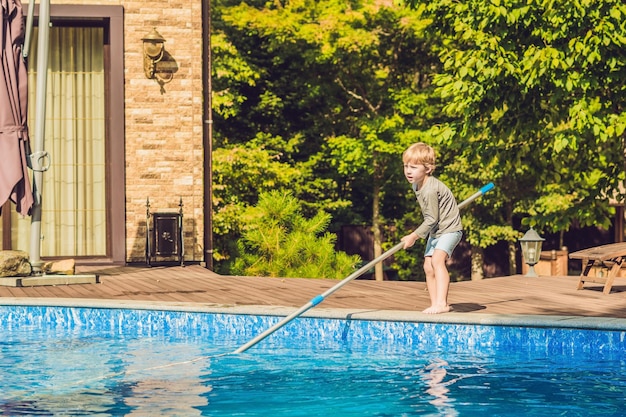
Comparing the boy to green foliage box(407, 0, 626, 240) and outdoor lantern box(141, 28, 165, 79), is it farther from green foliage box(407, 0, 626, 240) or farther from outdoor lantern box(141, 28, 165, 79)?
outdoor lantern box(141, 28, 165, 79)

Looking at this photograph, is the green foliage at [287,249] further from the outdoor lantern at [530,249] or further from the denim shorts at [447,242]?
the denim shorts at [447,242]

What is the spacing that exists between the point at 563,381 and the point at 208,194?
880 cm

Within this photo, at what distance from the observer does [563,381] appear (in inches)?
273

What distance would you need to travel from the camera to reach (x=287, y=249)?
16.0 m

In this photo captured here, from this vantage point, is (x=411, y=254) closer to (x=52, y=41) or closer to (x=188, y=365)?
(x=52, y=41)

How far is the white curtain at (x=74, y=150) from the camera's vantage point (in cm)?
1491

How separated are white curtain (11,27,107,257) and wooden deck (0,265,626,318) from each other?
84.0 inches

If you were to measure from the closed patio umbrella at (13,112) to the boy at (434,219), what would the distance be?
4917 mm

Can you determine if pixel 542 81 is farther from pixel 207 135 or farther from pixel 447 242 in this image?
pixel 447 242

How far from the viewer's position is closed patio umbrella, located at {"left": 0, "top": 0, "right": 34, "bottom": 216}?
11.5 meters

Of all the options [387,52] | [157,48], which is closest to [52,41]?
[157,48]

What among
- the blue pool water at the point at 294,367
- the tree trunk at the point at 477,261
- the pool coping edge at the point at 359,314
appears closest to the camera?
the blue pool water at the point at 294,367

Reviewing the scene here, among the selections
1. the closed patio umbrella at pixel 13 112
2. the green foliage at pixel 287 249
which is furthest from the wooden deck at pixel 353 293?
the green foliage at pixel 287 249

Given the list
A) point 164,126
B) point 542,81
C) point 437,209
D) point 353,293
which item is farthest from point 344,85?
point 437,209
